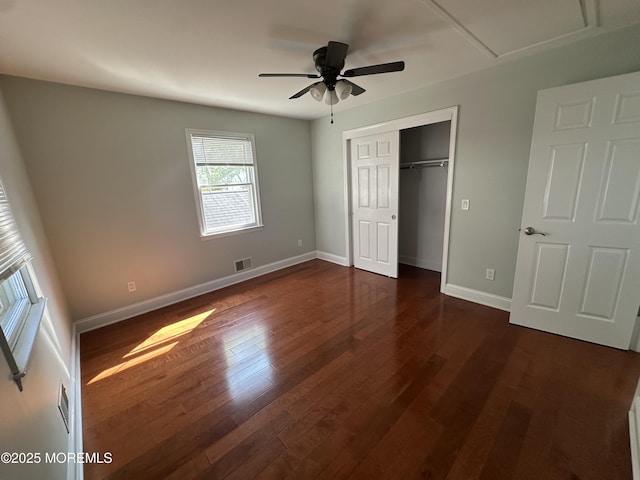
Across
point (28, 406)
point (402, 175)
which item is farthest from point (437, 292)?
point (28, 406)

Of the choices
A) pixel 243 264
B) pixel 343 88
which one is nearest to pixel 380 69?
pixel 343 88

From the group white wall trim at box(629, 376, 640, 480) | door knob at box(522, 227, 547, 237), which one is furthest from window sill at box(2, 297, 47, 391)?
door knob at box(522, 227, 547, 237)

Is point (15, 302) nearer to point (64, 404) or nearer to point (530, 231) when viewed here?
point (64, 404)

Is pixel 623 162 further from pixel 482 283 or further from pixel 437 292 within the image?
pixel 437 292

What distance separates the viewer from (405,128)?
10.6 ft

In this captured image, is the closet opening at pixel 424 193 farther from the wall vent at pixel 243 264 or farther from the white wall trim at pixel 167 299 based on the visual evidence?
the wall vent at pixel 243 264

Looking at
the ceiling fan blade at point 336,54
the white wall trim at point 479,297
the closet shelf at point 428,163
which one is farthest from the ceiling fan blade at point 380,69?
the white wall trim at point 479,297

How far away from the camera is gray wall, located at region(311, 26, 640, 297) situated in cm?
206

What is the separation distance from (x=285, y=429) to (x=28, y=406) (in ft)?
3.96

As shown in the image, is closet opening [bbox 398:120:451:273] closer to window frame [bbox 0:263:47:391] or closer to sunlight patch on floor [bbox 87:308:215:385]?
sunlight patch on floor [bbox 87:308:215:385]

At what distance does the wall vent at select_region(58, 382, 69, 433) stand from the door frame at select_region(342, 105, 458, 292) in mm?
3512

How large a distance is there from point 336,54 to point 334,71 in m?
0.20

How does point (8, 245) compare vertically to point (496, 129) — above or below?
below

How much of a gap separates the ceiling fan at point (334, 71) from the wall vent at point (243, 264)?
8.45 feet
